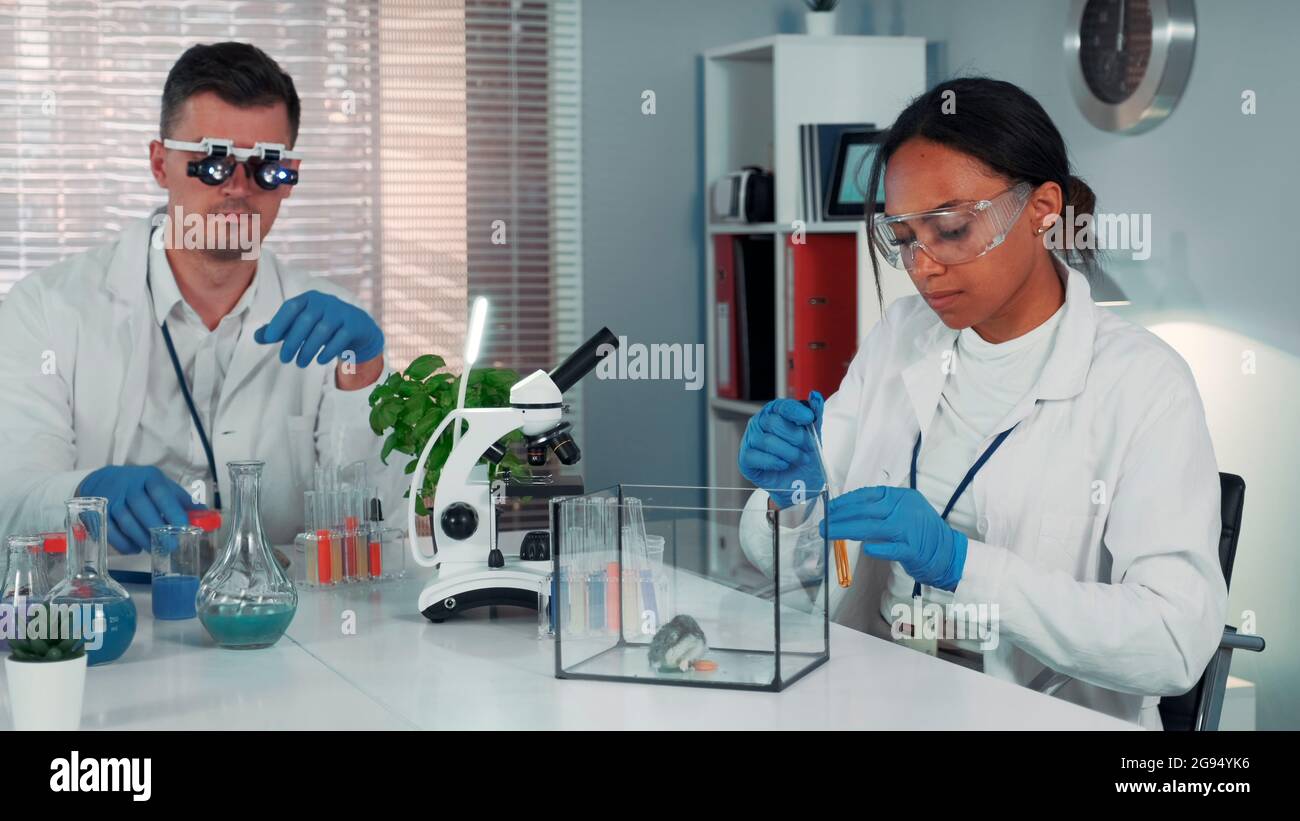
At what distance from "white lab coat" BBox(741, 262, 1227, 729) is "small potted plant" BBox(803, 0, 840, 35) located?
6.18 feet

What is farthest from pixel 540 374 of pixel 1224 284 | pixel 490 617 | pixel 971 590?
pixel 1224 284

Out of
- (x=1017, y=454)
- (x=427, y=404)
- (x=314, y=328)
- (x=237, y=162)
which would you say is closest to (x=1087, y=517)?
(x=1017, y=454)

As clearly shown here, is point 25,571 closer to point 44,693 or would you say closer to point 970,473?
point 44,693

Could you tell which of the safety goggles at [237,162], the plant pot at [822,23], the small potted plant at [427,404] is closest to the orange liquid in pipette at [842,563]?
the small potted plant at [427,404]

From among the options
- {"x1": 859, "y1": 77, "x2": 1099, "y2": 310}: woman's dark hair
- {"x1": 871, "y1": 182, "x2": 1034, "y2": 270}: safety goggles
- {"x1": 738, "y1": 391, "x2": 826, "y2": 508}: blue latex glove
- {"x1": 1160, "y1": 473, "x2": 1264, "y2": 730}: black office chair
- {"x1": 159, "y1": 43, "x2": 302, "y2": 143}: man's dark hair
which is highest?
{"x1": 159, "y1": 43, "x2": 302, "y2": 143}: man's dark hair

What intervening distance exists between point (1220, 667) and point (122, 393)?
6.56ft

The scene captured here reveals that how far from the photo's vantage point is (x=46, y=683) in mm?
1268

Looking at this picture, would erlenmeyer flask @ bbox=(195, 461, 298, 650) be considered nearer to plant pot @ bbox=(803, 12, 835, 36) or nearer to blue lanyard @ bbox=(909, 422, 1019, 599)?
blue lanyard @ bbox=(909, 422, 1019, 599)

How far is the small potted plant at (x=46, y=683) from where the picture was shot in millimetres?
1267

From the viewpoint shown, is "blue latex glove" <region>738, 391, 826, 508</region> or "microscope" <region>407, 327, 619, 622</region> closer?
"microscope" <region>407, 327, 619, 622</region>

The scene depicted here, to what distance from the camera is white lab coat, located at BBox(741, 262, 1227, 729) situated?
1.63m

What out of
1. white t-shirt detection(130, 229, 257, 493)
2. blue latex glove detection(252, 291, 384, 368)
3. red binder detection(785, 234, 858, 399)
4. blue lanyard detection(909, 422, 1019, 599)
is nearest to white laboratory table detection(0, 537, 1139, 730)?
blue lanyard detection(909, 422, 1019, 599)
